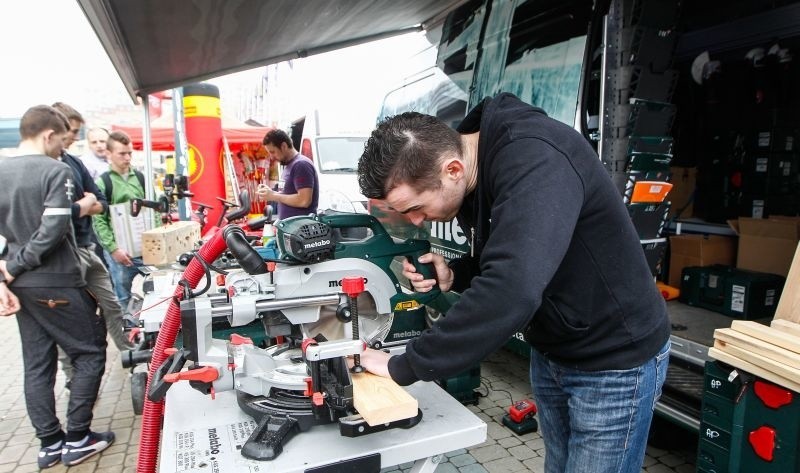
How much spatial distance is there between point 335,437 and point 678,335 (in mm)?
2379

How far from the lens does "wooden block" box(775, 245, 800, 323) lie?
1.85 meters

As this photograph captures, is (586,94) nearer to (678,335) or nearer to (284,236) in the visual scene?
(678,335)

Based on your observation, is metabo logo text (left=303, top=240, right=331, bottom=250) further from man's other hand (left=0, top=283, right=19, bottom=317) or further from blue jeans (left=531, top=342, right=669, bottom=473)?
man's other hand (left=0, top=283, right=19, bottom=317)

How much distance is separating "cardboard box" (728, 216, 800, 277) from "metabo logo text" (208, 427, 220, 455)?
153 inches

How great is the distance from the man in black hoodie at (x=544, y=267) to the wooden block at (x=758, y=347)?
2.11ft

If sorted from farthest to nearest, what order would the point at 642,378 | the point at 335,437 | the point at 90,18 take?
1. the point at 90,18
2. the point at 335,437
3. the point at 642,378

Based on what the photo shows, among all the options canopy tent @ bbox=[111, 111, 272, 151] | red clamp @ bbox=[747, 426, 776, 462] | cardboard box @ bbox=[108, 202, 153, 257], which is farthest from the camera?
canopy tent @ bbox=[111, 111, 272, 151]

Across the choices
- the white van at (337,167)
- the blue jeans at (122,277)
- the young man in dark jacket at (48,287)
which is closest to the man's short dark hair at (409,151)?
the young man in dark jacket at (48,287)

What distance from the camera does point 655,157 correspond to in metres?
2.65

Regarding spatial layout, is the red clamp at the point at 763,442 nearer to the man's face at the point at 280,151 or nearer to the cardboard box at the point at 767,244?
the cardboard box at the point at 767,244

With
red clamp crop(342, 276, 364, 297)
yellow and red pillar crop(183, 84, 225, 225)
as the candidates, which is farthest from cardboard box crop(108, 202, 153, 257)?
yellow and red pillar crop(183, 84, 225, 225)

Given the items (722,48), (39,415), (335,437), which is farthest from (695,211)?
(39,415)

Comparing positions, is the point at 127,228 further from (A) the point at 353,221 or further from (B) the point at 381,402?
(B) the point at 381,402

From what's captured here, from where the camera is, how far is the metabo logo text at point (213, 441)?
4.40ft
